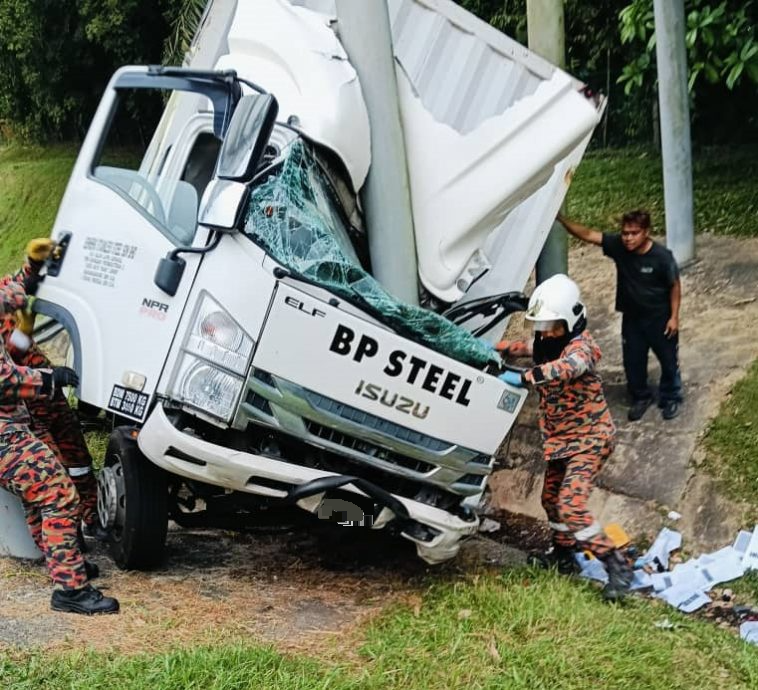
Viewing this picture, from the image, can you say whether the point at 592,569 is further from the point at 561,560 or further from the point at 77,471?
the point at 77,471

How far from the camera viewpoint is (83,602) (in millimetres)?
4145

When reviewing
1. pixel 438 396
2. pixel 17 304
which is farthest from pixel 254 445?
pixel 17 304

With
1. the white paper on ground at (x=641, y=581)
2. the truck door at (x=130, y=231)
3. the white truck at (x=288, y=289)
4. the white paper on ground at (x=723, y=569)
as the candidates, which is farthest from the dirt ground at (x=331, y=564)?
the truck door at (x=130, y=231)

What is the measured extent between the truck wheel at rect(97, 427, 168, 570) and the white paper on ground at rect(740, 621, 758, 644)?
275cm

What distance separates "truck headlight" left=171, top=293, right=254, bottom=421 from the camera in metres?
4.05

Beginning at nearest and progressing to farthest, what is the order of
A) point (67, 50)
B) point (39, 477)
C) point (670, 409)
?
point (39, 477) → point (670, 409) → point (67, 50)

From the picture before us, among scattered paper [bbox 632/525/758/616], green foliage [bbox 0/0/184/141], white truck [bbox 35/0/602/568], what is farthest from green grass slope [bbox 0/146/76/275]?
scattered paper [bbox 632/525/758/616]

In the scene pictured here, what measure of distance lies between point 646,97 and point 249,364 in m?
11.7

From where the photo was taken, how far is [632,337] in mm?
6660

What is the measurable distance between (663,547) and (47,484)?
132 inches

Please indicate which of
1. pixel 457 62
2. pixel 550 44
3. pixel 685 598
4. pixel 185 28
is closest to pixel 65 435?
pixel 457 62

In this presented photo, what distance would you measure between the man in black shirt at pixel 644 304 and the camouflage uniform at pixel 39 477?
12.6ft

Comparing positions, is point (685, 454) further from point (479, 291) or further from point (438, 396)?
point (438, 396)

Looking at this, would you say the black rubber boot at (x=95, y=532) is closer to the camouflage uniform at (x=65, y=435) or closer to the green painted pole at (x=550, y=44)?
the camouflage uniform at (x=65, y=435)
